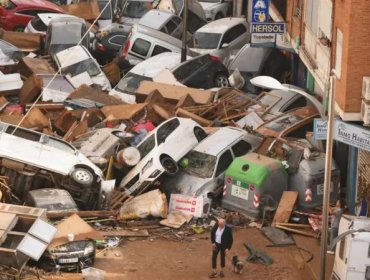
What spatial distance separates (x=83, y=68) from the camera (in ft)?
119

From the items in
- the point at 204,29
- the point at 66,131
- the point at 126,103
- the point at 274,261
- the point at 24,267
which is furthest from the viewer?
the point at 204,29

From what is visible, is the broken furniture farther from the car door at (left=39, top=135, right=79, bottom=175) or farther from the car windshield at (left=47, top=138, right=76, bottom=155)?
the car windshield at (left=47, top=138, right=76, bottom=155)

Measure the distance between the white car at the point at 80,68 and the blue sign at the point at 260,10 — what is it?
189 inches

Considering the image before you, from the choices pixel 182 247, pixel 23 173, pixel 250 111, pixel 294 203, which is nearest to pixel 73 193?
pixel 23 173

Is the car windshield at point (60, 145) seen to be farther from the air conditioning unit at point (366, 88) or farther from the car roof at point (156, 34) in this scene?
the car roof at point (156, 34)

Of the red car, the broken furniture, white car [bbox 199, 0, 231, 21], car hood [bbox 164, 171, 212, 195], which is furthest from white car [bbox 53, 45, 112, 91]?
the broken furniture

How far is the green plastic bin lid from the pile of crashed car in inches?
1.0

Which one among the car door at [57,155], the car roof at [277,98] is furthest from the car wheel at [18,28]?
the car door at [57,155]

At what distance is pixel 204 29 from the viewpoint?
41.1m

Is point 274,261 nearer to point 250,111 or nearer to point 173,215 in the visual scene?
point 173,215

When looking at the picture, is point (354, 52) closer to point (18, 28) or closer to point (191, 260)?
point (191, 260)

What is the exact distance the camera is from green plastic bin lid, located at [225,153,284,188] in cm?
2658

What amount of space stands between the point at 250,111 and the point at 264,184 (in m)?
5.32

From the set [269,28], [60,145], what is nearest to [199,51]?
[269,28]
